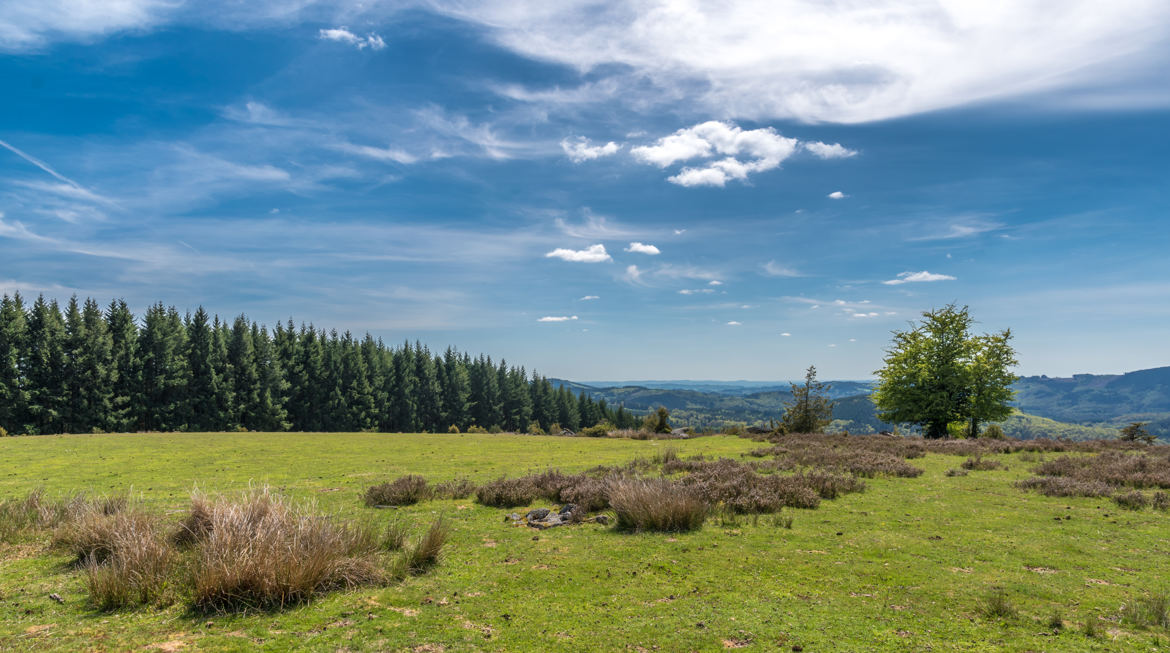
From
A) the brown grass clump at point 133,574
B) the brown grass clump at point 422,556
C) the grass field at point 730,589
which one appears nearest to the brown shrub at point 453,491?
the grass field at point 730,589

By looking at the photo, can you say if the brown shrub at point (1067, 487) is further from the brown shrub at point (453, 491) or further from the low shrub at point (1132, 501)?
the brown shrub at point (453, 491)

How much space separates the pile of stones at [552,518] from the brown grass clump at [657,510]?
0.87 meters

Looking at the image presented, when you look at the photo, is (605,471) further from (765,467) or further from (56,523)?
(56,523)

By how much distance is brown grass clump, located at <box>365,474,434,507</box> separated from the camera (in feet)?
49.4

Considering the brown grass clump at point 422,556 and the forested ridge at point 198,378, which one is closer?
the brown grass clump at point 422,556

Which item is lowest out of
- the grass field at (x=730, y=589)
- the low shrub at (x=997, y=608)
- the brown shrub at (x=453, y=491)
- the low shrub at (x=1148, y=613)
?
the brown shrub at (x=453, y=491)

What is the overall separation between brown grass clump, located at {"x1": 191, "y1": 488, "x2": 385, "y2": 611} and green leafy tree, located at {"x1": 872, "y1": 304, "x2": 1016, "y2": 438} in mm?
42715

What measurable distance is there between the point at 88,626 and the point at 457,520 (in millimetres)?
7259

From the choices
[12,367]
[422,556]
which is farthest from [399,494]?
[12,367]

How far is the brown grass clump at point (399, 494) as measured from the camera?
1507 centimetres

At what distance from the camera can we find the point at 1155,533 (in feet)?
35.8

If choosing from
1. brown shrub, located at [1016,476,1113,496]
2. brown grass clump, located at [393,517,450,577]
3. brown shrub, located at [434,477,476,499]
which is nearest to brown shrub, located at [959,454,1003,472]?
brown shrub, located at [1016,476,1113,496]

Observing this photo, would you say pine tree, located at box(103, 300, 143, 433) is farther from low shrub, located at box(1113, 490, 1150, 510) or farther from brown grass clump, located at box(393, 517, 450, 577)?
low shrub, located at box(1113, 490, 1150, 510)

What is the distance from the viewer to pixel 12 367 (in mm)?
55562
